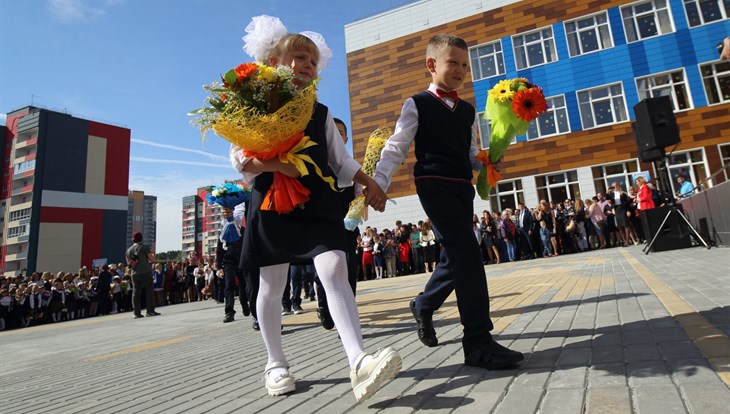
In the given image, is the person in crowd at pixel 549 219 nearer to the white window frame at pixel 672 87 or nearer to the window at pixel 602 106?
the window at pixel 602 106

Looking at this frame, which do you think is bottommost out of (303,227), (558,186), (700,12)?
(303,227)

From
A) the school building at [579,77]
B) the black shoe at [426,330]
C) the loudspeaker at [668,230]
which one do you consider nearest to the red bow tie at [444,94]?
the black shoe at [426,330]

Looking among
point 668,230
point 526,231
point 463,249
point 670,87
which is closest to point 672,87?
point 670,87

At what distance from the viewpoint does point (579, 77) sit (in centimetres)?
2262

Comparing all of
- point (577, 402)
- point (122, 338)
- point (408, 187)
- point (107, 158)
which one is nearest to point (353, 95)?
point (408, 187)

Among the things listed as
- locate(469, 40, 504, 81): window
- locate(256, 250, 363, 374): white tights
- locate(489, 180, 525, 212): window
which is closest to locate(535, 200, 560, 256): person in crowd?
locate(489, 180, 525, 212): window

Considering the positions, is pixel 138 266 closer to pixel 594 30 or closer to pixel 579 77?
pixel 579 77

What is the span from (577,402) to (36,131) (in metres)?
71.2

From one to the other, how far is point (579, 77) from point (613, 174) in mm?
5653

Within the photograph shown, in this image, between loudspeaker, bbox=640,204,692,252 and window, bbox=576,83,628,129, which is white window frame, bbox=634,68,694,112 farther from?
loudspeaker, bbox=640,204,692,252

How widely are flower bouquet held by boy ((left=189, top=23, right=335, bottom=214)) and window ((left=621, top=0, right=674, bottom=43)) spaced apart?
2562cm

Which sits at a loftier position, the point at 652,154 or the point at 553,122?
the point at 553,122

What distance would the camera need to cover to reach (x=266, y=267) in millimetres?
2564

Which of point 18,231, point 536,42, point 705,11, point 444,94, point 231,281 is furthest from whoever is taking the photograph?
point 18,231
